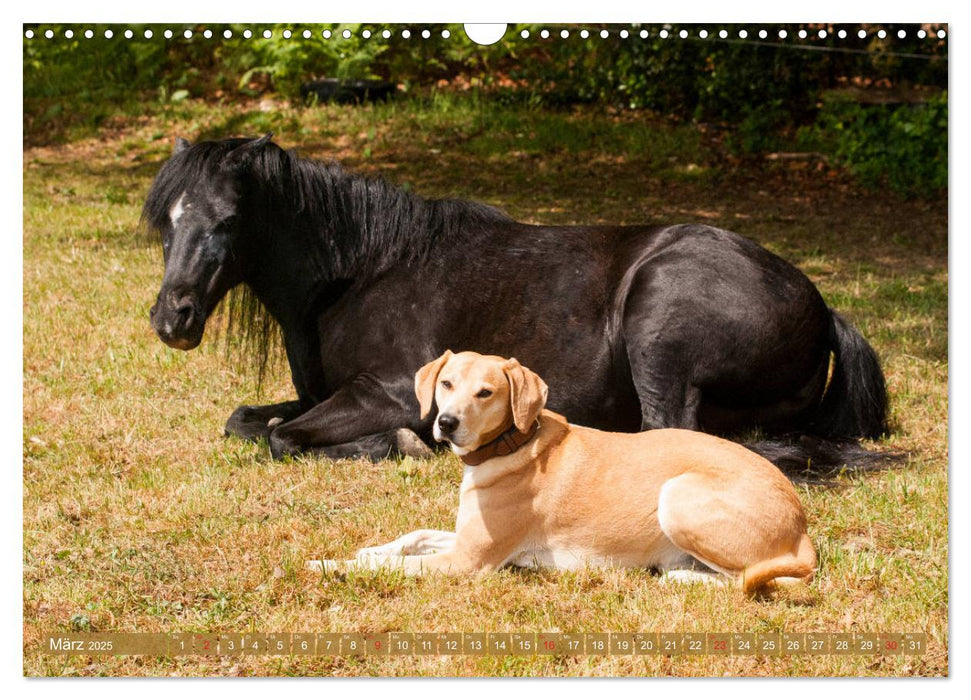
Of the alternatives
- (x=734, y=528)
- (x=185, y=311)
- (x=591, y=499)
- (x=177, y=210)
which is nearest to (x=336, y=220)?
(x=177, y=210)

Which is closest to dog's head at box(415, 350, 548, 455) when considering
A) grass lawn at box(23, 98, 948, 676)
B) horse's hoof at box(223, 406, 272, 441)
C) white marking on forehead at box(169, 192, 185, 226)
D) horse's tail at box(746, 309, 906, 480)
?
grass lawn at box(23, 98, 948, 676)

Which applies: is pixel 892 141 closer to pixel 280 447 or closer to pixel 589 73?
pixel 589 73

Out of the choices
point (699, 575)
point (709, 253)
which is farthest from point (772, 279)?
point (699, 575)

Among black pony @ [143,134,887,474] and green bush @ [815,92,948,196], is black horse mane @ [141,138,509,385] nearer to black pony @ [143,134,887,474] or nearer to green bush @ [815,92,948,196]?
black pony @ [143,134,887,474]

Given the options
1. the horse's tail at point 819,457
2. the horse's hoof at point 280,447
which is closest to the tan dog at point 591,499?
the horse's tail at point 819,457

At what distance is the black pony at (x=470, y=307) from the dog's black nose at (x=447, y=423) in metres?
1.66

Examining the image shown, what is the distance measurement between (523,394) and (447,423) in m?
0.32

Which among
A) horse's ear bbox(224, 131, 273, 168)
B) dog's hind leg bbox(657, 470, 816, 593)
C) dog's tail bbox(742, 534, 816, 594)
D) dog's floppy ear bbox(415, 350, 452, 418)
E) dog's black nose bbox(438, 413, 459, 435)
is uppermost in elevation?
horse's ear bbox(224, 131, 273, 168)

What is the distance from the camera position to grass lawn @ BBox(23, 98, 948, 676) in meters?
3.88

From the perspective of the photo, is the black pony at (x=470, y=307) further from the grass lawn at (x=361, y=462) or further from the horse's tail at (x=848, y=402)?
the grass lawn at (x=361, y=462)

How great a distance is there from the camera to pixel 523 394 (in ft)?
13.3

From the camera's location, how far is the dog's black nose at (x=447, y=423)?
388 cm

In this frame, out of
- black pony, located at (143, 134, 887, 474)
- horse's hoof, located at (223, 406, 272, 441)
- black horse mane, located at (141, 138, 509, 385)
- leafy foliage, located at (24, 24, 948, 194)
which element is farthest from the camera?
horse's hoof, located at (223, 406, 272, 441)

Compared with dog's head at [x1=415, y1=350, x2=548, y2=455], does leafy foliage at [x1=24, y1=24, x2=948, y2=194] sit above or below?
above
